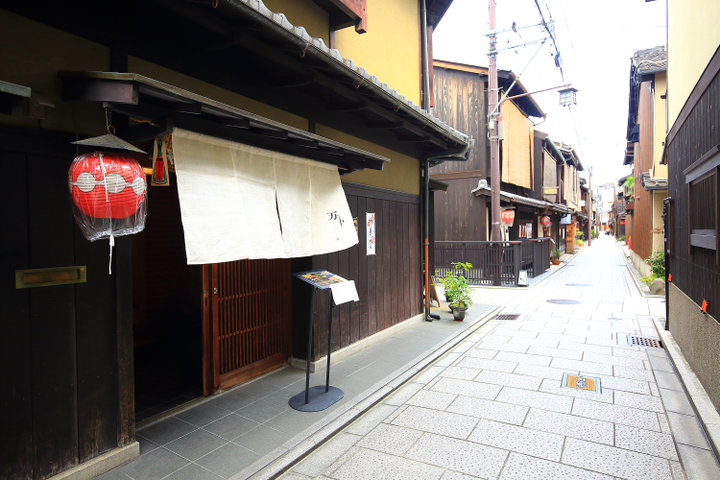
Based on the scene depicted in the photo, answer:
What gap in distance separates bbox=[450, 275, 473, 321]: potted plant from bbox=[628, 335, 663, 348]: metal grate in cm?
338

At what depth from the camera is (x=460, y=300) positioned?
955 cm

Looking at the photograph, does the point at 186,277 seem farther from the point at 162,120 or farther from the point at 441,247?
the point at 441,247

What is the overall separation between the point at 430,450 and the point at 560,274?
18676mm

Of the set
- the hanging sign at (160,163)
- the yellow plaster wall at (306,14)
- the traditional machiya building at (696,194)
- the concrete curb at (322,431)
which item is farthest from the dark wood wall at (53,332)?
the traditional machiya building at (696,194)

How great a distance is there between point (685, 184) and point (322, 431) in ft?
24.0

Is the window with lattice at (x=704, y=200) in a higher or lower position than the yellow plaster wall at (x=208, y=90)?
lower

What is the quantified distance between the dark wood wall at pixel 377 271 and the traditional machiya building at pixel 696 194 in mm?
4899

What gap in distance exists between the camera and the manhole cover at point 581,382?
5527 millimetres

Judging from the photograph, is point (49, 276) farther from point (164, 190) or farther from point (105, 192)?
point (164, 190)

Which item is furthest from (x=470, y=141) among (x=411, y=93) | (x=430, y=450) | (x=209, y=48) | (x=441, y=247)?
(x=441, y=247)

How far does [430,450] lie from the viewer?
3.97 metres

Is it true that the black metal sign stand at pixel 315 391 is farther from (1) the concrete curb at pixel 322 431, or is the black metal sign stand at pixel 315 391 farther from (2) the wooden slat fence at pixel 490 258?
(2) the wooden slat fence at pixel 490 258

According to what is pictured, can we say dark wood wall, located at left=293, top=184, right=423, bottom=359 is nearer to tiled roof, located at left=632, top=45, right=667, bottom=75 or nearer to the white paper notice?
the white paper notice

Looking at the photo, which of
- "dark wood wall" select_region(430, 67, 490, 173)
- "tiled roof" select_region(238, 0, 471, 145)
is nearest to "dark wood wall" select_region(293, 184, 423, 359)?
"tiled roof" select_region(238, 0, 471, 145)
